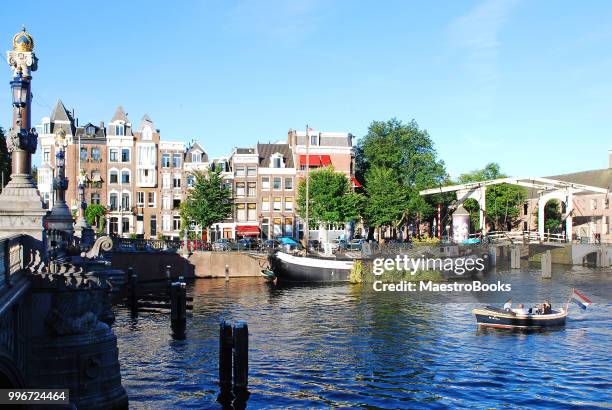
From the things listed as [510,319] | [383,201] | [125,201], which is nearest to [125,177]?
[125,201]

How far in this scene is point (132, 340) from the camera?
32.0 m

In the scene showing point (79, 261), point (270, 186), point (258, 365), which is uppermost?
point (270, 186)

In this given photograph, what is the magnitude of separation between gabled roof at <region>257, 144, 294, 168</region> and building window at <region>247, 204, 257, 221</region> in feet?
18.5

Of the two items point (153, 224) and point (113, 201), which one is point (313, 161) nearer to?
point (153, 224)

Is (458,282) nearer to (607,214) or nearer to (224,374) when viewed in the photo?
(224,374)

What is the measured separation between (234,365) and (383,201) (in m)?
63.1

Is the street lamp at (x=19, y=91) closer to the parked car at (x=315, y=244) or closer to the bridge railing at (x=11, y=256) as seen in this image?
the bridge railing at (x=11, y=256)

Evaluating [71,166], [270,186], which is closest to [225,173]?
[270,186]

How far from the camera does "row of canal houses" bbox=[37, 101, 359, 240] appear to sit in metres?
82.9

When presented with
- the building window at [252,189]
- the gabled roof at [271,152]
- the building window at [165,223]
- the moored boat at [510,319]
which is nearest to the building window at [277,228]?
the building window at [252,189]

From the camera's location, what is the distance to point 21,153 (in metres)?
16.8

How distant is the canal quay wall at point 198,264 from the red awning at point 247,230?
1544 cm

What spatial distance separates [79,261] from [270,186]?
64749 mm

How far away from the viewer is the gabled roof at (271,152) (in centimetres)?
8538
